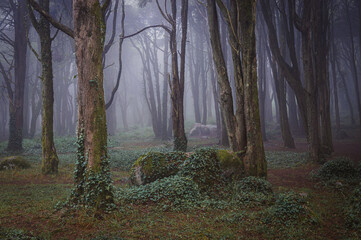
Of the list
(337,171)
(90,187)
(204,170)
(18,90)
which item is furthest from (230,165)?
(18,90)

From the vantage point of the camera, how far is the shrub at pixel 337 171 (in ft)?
25.8

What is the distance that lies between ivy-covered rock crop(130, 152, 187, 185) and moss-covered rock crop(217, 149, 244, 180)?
47.4 inches

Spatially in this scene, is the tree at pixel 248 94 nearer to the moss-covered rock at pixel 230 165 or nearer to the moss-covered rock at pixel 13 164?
the moss-covered rock at pixel 230 165

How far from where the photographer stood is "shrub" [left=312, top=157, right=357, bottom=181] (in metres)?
7.86

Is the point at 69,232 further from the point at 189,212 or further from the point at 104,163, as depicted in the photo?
the point at 189,212

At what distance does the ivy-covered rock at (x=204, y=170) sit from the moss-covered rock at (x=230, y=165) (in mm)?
184

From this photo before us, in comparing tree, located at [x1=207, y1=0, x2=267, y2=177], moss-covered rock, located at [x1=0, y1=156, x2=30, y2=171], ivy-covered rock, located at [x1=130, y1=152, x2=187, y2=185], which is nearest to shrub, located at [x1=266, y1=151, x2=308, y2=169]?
tree, located at [x1=207, y1=0, x2=267, y2=177]

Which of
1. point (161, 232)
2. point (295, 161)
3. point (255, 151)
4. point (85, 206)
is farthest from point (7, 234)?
point (295, 161)

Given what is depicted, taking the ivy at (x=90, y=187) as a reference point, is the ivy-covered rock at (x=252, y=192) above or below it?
below

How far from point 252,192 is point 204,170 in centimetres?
139

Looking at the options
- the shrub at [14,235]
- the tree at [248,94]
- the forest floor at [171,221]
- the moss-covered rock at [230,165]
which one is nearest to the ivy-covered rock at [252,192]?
the forest floor at [171,221]

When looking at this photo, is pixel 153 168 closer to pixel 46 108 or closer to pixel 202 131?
pixel 46 108

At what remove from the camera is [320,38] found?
1313 centimetres

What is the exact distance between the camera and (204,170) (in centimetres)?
716
